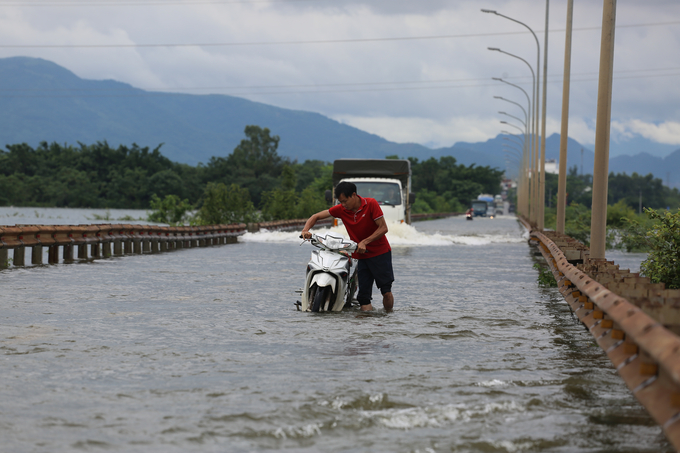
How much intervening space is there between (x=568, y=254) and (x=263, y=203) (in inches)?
1401

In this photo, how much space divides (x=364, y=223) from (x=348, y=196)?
0.51 meters

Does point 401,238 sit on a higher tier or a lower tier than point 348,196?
lower

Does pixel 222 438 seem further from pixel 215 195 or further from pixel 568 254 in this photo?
pixel 215 195

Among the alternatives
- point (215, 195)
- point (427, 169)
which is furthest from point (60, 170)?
point (215, 195)

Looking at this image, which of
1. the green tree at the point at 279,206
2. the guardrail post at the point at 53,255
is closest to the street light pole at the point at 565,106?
the guardrail post at the point at 53,255

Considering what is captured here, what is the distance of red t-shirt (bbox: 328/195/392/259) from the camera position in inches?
458

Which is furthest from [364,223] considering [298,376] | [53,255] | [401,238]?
[401,238]

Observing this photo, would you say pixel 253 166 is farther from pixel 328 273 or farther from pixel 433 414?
pixel 433 414

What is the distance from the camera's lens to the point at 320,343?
9.27 m

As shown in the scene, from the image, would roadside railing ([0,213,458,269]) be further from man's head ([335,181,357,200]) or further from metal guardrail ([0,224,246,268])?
man's head ([335,181,357,200])

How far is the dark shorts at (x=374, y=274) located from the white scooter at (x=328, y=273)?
20 cm

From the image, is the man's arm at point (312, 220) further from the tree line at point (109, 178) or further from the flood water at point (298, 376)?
the tree line at point (109, 178)

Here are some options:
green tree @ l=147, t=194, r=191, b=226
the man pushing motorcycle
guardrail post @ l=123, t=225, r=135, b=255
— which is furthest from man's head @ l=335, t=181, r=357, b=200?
green tree @ l=147, t=194, r=191, b=226

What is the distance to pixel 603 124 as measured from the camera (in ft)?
48.7
